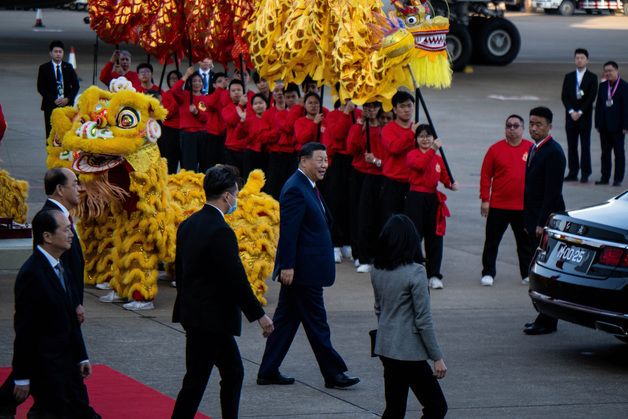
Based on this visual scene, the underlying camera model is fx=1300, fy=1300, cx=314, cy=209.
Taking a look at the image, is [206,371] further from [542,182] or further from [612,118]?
[612,118]

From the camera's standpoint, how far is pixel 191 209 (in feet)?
36.4

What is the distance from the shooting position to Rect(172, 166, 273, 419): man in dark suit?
273 inches

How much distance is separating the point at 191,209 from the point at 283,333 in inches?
114

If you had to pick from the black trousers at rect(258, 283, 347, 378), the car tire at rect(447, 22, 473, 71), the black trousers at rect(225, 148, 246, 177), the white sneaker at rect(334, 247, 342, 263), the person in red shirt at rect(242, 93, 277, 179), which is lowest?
the white sneaker at rect(334, 247, 342, 263)

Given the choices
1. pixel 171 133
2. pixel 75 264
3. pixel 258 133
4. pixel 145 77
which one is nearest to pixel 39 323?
pixel 75 264

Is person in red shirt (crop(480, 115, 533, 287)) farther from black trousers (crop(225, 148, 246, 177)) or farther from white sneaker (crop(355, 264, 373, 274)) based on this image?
black trousers (crop(225, 148, 246, 177))

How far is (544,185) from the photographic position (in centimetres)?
1062

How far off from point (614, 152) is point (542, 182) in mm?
7809

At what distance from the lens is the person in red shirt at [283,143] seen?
13531mm

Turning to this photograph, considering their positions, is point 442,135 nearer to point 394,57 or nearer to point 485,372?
point 394,57

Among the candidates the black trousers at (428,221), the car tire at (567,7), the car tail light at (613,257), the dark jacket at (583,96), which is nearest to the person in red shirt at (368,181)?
the black trousers at (428,221)

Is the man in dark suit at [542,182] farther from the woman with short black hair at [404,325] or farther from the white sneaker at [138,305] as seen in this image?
the woman with short black hair at [404,325]

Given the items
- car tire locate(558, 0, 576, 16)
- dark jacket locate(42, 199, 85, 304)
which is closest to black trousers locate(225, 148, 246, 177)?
dark jacket locate(42, 199, 85, 304)

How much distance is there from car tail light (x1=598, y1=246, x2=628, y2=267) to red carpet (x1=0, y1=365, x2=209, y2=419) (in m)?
2.98
